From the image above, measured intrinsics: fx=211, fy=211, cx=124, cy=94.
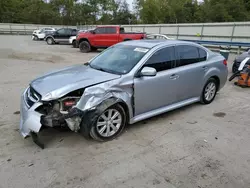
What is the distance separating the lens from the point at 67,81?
129 inches

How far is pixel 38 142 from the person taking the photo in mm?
3109

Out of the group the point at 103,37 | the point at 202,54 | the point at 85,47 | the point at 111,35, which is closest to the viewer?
the point at 202,54

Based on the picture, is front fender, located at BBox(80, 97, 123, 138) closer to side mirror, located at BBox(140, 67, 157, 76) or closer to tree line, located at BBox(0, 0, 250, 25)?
side mirror, located at BBox(140, 67, 157, 76)

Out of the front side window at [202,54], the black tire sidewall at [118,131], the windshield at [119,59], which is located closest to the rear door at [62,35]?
the windshield at [119,59]

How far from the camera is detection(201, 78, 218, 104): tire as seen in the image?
16.0 ft

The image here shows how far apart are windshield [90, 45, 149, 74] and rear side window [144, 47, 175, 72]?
194 mm

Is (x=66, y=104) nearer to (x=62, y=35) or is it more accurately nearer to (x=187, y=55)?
(x=187, y=55)

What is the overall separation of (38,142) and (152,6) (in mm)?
61507


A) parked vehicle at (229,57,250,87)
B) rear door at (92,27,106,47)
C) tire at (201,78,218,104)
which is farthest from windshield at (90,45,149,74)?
rear door at (92,27,106,47)

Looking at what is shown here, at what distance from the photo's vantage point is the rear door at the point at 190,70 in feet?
13.7

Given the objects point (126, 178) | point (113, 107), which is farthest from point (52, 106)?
point (126, 178)

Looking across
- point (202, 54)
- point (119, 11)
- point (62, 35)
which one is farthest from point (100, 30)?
point (119, 11)

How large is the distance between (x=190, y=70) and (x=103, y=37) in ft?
37.2

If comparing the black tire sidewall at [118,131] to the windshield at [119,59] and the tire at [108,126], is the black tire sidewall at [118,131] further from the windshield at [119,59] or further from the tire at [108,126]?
the windshield at [119,59]
